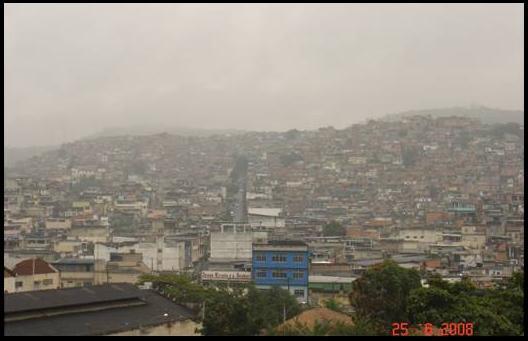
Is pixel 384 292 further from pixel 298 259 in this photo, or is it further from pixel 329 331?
pixel 298 259

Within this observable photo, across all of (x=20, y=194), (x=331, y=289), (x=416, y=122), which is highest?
(x=416, y=122)

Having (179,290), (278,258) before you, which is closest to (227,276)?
(278,258)

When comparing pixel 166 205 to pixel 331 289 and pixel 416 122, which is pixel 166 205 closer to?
pixel 331 289

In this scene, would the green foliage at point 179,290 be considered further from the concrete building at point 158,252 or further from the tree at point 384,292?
the concrete building at point 158,252

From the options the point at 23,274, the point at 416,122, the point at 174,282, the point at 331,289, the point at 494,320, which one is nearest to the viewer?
the point at 494,320

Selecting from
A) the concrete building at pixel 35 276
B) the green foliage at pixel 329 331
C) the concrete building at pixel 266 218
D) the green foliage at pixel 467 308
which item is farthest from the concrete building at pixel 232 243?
the green foliage at pixel 329 331

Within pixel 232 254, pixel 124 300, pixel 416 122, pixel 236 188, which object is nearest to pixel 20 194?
pixel 236 188

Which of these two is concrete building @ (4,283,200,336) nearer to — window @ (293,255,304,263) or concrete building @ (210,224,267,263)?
window @ (293,255,304,263)
